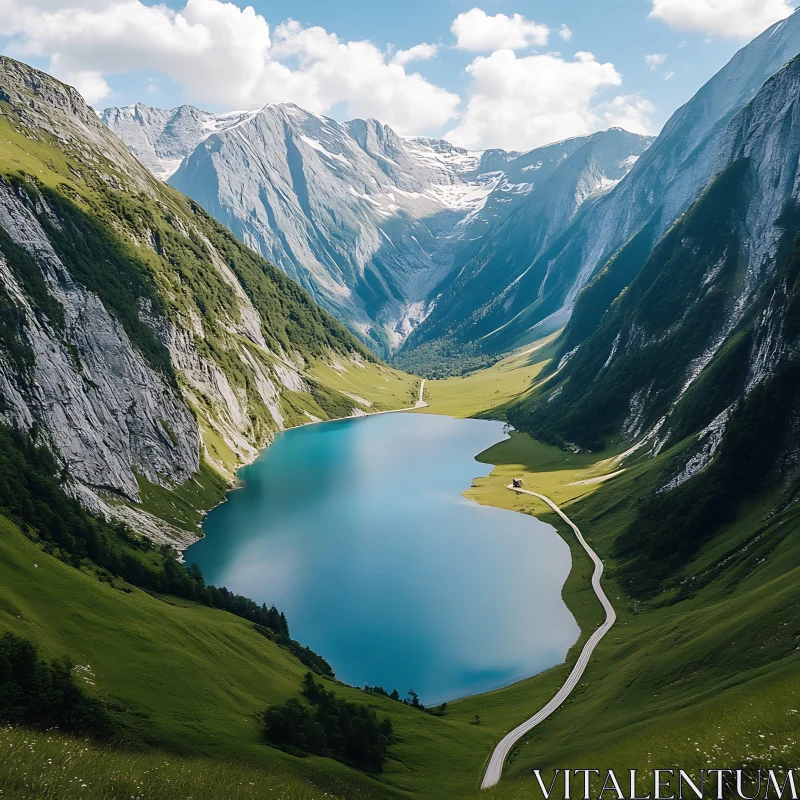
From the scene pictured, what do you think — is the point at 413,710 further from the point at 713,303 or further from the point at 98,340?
the point at 713,303

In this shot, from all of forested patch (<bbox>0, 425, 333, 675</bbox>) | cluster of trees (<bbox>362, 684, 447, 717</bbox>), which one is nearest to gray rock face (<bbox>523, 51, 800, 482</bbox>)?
cluster of trees (<bbox>362, 684, 447, 717</bbox>)

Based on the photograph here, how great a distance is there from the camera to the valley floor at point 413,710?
2848cm

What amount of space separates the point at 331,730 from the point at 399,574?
4757 centimetres

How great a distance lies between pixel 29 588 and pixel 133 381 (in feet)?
285

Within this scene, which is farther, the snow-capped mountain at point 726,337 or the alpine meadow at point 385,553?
the snow-capped mountain at point 726,337

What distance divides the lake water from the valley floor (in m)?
7.72

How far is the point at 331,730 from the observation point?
46.9 meters

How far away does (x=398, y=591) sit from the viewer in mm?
87938

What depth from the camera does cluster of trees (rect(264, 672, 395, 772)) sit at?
41.9 m

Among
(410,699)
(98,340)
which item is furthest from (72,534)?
(98,340)

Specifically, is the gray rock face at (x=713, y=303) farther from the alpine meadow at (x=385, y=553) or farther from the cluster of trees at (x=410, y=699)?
the cluster of trees at (x=410, y=699)

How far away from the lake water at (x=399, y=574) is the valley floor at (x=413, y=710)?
7.72m

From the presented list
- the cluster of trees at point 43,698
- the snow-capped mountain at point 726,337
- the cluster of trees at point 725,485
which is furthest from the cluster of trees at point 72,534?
the snow-capped mountain at point 726,337

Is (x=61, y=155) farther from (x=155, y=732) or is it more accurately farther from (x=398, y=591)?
(x=155, y=732)
